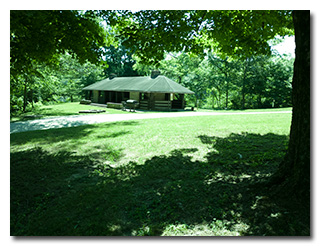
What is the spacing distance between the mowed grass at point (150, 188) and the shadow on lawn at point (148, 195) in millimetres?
15

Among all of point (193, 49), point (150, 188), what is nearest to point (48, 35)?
point (193, 49)

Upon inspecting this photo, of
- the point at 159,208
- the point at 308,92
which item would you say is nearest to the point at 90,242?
the point at 159,208

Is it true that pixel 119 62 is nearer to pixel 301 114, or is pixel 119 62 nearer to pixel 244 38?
pixel 244 38

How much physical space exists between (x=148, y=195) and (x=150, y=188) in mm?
258

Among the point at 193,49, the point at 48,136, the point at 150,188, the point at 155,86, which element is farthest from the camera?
the point at 155,86

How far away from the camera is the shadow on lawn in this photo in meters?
2.94

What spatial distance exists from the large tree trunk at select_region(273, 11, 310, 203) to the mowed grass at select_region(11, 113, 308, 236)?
44 centimetres

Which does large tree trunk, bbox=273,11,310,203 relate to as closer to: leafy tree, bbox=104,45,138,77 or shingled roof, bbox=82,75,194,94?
shingled roof, bbox=82,75,194,94

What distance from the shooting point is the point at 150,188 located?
404cm

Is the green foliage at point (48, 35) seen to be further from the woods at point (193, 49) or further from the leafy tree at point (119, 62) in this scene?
the leafy tree at point (119, 62)

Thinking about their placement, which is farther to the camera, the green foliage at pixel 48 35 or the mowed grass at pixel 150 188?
the green foliage at pixel 48 35

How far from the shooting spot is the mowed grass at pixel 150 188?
293 centimetres

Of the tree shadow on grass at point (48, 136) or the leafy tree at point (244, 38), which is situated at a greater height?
the leafy tree at point (244, 38)

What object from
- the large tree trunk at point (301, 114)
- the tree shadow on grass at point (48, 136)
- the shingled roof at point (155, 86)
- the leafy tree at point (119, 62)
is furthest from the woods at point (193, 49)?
the leafy tree at point (119, 62)
